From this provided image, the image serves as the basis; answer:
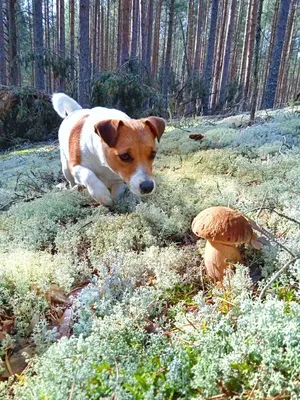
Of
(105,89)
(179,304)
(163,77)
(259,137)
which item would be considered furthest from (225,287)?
(163,77)

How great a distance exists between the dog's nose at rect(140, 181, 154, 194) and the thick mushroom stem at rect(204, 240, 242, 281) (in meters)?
0.82

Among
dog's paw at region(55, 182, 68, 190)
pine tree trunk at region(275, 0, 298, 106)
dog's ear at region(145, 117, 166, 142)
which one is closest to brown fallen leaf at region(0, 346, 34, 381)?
dog's ear at region(145, 117, 166, 142)

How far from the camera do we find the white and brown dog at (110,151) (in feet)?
8.80

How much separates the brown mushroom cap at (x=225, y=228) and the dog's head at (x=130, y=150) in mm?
917

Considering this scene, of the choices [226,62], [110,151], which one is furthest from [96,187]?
[226,62]

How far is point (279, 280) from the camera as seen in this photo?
5.69 ft

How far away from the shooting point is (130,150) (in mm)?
2688

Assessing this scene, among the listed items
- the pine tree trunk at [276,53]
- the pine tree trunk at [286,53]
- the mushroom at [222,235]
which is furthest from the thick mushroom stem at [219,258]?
the pine tree trunk at [286,53]

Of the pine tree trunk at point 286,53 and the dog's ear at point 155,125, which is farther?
the pine tree trunk at point 286,53

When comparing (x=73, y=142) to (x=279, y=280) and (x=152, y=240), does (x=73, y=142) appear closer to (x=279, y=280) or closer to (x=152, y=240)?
(x=152, y=240)

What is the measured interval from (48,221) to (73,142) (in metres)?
0.89

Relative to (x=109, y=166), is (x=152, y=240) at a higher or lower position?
lower

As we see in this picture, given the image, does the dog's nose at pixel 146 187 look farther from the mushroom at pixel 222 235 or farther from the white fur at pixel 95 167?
the mushroom at pixel 222 235

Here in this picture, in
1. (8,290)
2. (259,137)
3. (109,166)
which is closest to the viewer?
(8,290)
